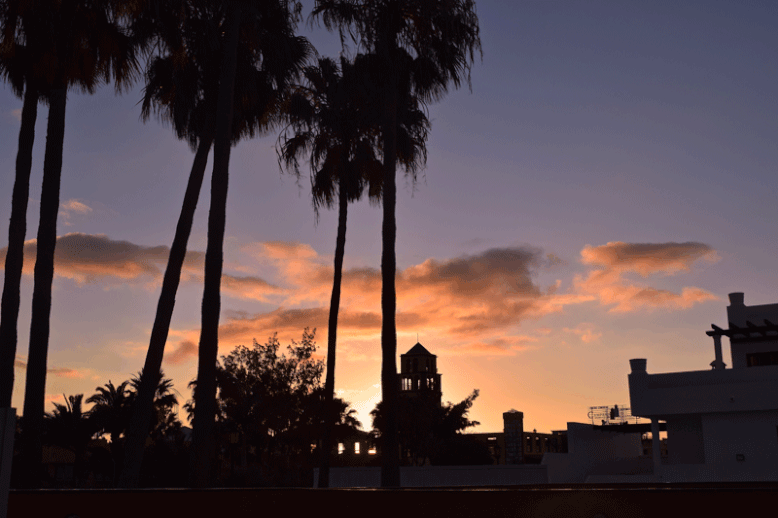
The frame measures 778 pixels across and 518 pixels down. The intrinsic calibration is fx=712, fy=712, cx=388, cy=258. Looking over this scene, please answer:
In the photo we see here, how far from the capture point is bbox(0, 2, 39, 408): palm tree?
16.5 metres

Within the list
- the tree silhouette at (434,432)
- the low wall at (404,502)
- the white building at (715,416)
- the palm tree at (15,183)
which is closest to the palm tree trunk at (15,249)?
the palm tree at (15,183)

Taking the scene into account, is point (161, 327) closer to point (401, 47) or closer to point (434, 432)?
point (401, 47)

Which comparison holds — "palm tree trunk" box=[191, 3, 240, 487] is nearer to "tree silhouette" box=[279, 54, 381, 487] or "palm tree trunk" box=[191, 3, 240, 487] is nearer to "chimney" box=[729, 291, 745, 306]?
"tree silhouette" box=[279, 54, 381, 487]

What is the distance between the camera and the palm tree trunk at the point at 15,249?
16.3 meters

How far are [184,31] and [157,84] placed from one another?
191 cm

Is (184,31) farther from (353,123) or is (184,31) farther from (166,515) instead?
(166,515)

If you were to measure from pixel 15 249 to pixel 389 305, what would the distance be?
921cm

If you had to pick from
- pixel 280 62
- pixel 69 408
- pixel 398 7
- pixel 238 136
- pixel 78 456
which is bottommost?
pixel 78 456

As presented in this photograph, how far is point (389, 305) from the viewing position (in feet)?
58.4

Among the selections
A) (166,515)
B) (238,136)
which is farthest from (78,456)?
(166,515)

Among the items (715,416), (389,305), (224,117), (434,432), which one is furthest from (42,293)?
(434,432)

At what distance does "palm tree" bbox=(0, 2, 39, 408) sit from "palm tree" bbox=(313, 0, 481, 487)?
7487mm

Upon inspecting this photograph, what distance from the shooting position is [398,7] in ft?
61.2

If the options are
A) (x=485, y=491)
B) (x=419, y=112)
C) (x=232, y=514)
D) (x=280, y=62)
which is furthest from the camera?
(x=419, y=112)
